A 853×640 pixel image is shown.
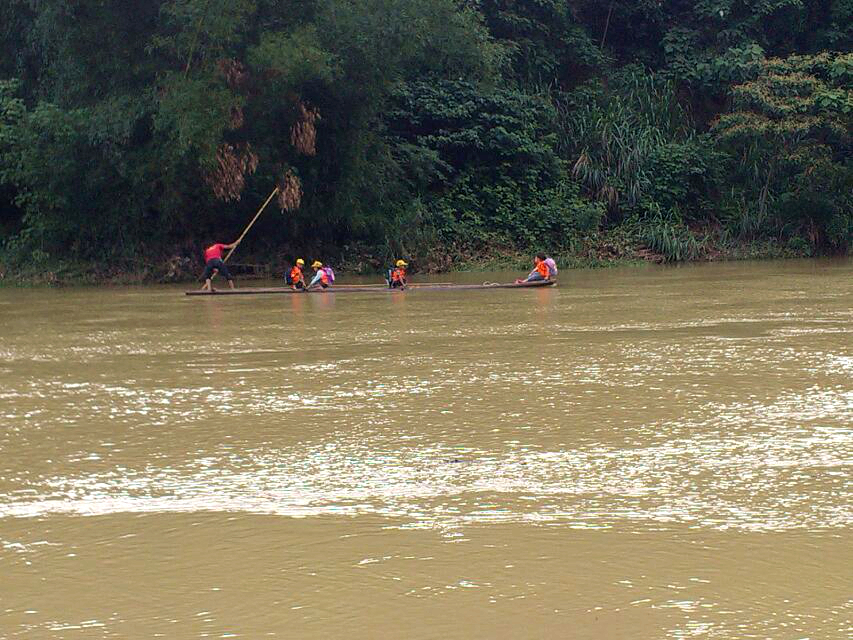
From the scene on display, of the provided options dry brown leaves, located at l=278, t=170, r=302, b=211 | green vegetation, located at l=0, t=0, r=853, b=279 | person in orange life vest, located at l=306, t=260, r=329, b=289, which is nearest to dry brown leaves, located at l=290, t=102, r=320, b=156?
green vegetation, located at l=0, t=0, r=853, b=279

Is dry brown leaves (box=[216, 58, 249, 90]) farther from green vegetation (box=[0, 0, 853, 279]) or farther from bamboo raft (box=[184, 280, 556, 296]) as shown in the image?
bamboo raft (box=[184, 280, 556, 296])

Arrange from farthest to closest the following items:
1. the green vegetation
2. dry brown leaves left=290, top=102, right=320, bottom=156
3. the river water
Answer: dry brown leaves left=290, top=102, right=320, bottom=156 → the green vegetation → the river water

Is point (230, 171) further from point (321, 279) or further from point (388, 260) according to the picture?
point (388, 260)

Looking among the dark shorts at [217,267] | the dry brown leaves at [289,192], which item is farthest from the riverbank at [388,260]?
the dark shorts at [217,267]

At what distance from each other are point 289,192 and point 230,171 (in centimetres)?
154

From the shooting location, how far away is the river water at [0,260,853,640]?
14.4 ft

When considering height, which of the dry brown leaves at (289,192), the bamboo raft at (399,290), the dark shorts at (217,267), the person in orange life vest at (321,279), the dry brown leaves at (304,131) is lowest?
the bamboo raft at (399,290)

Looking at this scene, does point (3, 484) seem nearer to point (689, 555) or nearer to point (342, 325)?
point (689, 555)

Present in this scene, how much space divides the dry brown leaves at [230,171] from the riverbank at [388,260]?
Result: 312 cm

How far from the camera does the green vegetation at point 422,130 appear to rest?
25.5 m

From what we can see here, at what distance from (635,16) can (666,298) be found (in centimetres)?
2343

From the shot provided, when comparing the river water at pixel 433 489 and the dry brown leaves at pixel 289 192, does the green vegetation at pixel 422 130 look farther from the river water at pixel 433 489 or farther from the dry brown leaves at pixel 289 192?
the river water at pixel 433 489

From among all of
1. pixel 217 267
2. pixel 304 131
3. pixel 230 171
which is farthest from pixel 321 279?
pixel 304 131

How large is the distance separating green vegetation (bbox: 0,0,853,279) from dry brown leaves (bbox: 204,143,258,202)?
45 mm
